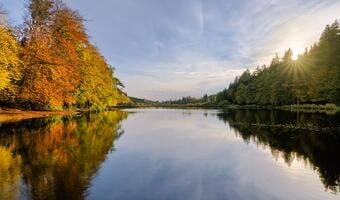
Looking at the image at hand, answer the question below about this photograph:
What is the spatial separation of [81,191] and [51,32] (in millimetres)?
35657

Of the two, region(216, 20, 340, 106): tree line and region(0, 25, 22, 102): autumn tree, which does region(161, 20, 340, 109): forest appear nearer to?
region(216, 20, 340, 106): tree line

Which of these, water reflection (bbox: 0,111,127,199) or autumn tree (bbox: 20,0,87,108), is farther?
→ autumn tree (bbox: 20,0,87,108)

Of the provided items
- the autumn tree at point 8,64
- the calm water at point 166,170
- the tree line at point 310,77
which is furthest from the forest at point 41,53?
the tree line at point 310,77

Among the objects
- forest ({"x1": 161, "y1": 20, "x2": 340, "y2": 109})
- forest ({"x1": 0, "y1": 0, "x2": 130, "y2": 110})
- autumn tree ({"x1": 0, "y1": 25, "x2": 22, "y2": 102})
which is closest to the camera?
autumn tree ({"x1": 0, "y1": 25, "x2": 22, "y2": 102})

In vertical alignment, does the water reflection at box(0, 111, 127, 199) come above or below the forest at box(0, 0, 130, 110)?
below

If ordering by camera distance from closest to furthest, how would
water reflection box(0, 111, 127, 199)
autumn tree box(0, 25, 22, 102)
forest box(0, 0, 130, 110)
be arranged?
water reflection box(0, 111, 127, 199), autumn tree box(0, 25, 22, 102), forest box(0, 0, 130, 110)

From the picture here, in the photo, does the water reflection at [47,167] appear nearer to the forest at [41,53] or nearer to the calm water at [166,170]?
the calm water at [166,170]

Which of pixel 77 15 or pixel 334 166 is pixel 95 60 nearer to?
pixel 77 15


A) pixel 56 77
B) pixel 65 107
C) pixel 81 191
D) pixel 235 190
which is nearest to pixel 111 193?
pixel 81 191

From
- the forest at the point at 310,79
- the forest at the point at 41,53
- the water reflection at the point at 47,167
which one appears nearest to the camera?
the water reflection at the point at 47,167

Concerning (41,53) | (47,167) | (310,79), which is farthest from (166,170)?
(310,79)

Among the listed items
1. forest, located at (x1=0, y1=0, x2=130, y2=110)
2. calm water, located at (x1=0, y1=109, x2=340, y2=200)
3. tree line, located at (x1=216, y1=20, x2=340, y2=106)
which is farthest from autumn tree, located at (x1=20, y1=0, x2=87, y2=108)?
tree line, located at (x1=216, y1=20, x2=340, y2=106)

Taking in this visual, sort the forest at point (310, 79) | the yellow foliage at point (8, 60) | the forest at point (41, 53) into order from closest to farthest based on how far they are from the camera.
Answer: the yellow foliage at point (8, 60)
the forest at point (41, 53)
the forest at point (310, 79)

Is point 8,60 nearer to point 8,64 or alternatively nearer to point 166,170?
point 8,64
